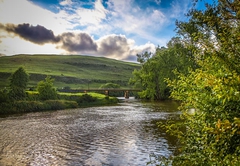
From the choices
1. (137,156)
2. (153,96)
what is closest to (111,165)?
(137,156)

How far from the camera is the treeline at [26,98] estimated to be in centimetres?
4475

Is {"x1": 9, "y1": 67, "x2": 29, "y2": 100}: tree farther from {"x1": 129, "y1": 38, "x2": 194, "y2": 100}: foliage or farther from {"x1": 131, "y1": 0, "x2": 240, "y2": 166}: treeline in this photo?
{"x1": 131, "y1": 0, "x2": 240, "y2": 166}: treeline

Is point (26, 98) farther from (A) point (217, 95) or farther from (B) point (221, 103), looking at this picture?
(A) point (217, 95)

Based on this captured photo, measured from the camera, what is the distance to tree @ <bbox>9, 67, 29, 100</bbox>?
47.6 m

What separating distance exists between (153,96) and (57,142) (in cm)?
6511

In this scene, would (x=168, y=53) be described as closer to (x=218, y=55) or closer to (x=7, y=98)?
(x=7, y=98)

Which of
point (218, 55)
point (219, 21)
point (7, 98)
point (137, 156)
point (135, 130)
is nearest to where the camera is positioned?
point (218, 55)

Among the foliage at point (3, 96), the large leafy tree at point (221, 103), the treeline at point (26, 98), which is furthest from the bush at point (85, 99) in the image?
the large leafy tree at point (221, 103)

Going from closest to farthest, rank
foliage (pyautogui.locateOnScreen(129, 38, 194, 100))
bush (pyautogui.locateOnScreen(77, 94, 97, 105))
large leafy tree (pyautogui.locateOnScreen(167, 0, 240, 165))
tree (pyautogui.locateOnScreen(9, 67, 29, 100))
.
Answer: large leafy tree (pyautogui.locateOnScreen(167, 0, 240, 165)), tree (pyautogui.locateOnScreen(9, 67, 29, 100)), bush (pyautogui.locateOnScreen(77, 94, 97, 105)), foliage (pyautogui.locateOnScreen(129, 38, 194, 100))

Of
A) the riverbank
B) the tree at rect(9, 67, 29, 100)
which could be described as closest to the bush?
the riverbank

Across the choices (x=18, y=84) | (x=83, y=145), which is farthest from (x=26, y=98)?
(x=83, y=145)

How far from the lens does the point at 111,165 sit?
14617 millimetres

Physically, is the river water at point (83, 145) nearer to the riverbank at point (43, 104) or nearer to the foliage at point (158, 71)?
the riverbank at point (43, 104)

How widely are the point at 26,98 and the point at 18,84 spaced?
3.59 m
